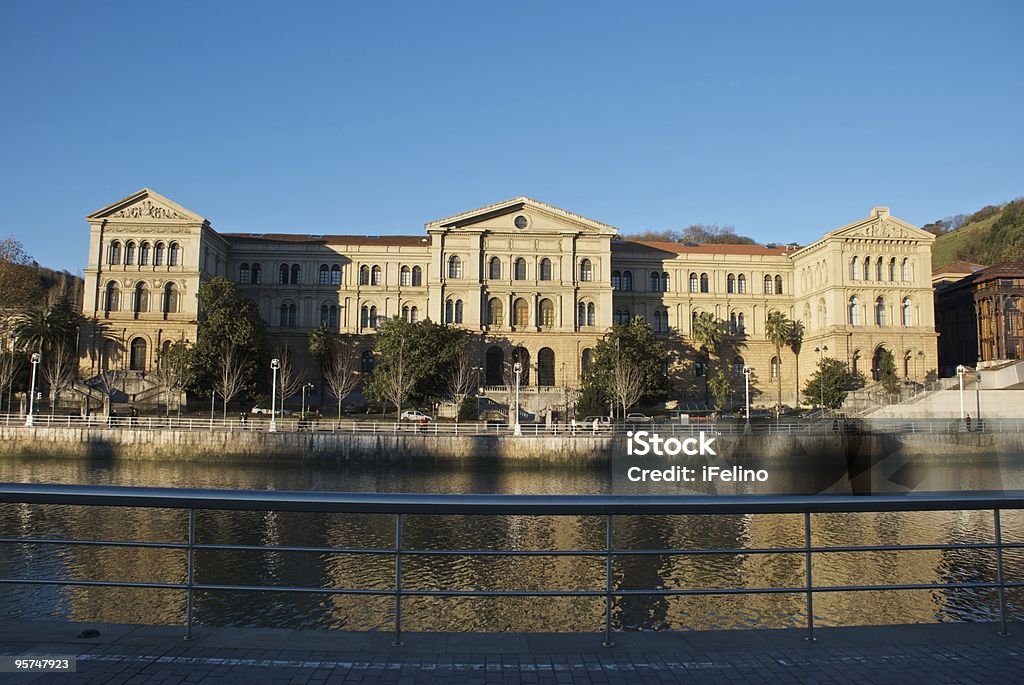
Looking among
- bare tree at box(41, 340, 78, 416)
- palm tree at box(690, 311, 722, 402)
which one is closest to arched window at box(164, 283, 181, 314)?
bare tree at box(41, 340, 78, 416)

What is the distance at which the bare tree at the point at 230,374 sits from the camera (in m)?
53.8

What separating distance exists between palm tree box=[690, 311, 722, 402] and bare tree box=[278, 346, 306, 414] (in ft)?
116

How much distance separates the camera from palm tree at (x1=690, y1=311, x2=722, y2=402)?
234 feet

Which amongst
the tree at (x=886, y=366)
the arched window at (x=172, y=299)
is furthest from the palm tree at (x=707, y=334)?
the arched window at (x=172, y=299)

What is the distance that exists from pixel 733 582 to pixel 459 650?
38.8 feet

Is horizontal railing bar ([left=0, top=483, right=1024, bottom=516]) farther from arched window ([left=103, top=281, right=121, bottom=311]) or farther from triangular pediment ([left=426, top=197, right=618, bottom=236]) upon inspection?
arched window ([left=103, top=281, right=121, bottom=311])

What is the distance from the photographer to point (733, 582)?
15977 mm

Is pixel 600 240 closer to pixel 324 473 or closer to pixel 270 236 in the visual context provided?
pixel 270 236

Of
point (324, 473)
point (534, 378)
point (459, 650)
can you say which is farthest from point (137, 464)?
point (459, 650)

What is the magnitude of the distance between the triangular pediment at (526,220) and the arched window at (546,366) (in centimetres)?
1067

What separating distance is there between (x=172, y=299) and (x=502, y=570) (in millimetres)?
57449

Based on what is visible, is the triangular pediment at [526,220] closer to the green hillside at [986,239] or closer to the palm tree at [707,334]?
the palm tree at [707,334]

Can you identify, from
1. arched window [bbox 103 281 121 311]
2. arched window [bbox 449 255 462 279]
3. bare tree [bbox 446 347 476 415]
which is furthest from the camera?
arched window [bbox 449 255 462 279]

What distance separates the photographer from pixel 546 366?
225 feet
